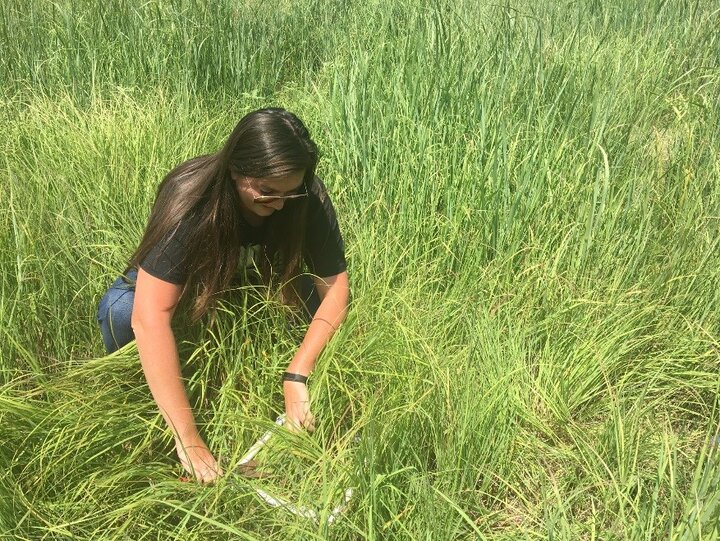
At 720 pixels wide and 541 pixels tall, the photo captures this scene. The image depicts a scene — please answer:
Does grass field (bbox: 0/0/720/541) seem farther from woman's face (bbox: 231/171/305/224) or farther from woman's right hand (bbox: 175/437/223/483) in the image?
woman's face (bbox: 231/171/305/224)

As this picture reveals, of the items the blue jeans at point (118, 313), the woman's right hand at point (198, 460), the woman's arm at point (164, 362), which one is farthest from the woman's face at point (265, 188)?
the woman's right hand at point (198, 460)

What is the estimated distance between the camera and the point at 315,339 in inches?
63.1

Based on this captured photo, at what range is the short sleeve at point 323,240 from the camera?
1.66 m

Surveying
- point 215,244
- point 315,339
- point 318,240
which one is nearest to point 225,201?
point 215,244

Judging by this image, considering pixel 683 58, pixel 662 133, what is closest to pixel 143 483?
pixel 662 133

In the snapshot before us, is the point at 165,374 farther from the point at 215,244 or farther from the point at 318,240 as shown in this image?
the point at 318,240

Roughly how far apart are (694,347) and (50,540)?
1.64 meters

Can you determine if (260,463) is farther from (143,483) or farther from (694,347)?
(694,347)

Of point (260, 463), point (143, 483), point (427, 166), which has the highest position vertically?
point (427, 166)

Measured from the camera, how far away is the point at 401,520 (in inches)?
50.8

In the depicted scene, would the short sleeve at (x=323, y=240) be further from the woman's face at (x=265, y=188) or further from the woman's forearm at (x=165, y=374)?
the woman's forearm at (x=165, y=374)

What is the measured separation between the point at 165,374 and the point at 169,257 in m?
0.26

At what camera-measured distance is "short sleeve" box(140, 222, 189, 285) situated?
1.41 metres

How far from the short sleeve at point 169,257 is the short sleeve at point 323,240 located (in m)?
0.35
